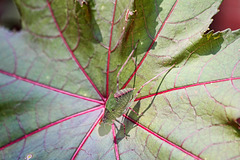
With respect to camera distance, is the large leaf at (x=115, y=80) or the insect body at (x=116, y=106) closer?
the large leaf at (x=115, y=80)

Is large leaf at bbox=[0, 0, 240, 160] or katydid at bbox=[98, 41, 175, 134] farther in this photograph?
katydid at bbox=[98, 41, 175, 134]

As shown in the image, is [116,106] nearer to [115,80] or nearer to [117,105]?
[117,105]

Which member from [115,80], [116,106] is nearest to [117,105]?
[116,106]

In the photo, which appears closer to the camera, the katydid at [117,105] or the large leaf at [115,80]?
the large leaf at [115,80]

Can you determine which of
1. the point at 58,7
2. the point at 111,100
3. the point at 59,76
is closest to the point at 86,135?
the point at 111,100
